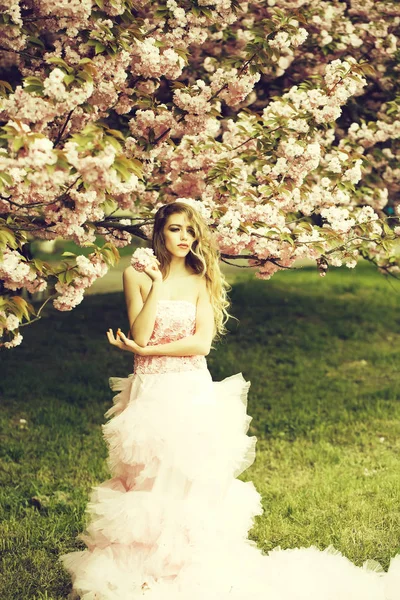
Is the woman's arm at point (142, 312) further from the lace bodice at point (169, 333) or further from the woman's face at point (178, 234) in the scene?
the woman's face at point (178, 234)

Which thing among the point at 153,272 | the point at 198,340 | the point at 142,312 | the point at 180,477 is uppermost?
the point at 153,272

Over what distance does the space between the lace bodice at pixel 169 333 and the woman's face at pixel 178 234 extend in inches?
10.6

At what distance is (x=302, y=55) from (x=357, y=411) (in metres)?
3.48

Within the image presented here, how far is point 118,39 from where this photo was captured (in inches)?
170

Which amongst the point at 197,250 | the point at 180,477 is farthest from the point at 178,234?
the point at 180,477

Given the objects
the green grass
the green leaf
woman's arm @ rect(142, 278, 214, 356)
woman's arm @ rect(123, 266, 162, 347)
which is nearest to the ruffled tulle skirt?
woman's arm @ rect(142, 278, 214, 356)

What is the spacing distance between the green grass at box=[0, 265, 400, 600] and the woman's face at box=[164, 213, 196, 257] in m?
1.83

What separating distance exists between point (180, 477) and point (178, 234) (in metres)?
1.18

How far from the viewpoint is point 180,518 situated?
358cm

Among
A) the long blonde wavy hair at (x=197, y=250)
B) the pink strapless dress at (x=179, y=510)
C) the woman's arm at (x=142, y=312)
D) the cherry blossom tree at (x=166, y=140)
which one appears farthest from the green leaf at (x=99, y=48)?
the pink strapless dress at (x=179, y=510)

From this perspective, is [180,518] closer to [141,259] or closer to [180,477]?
[180,477]

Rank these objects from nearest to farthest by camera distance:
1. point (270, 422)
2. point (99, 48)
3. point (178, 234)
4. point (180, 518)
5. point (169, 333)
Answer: point (180, 518)
point (169, 333)
point (178, 234)
point (99, 48)
point (270, 422)

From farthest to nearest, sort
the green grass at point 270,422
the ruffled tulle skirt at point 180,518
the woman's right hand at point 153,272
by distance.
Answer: the green grass at point 270,422 < the woman's right hand at point 153,272 < the ruffled tulle skirt at point 180,518

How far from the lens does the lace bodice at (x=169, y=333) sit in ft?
12.2
